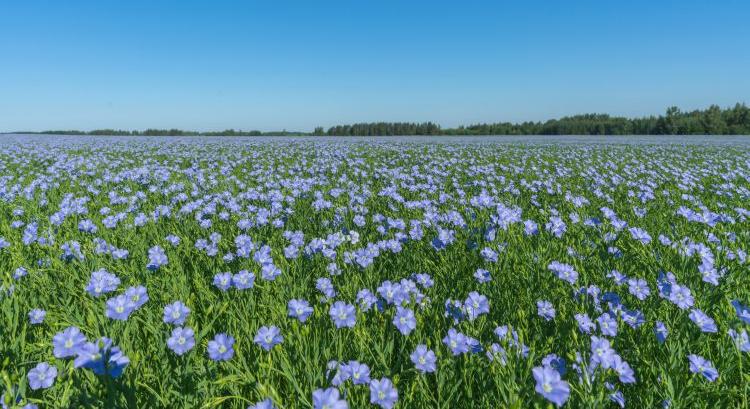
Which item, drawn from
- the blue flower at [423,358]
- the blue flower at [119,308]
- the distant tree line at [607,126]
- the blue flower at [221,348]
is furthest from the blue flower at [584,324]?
the distant tree line at [607,126]

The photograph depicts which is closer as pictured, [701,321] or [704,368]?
[704,368]

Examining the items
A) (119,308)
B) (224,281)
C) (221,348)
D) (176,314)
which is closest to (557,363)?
(221,348)

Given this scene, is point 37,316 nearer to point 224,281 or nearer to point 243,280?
point 224,281

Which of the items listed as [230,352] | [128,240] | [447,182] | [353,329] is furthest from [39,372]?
[447,182]

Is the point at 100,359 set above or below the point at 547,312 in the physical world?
above

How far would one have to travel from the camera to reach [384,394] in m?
1.38

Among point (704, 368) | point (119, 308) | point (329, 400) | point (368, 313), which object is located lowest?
point (368, 313)

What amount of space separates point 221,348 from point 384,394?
0.72 meters

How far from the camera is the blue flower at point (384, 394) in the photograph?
134cm

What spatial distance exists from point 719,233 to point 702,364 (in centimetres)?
273

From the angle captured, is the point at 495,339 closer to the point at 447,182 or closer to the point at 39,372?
the point at 39,372

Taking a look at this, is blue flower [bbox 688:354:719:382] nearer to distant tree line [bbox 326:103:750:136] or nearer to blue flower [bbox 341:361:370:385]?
blue flower [bbox 341:361:370:385]

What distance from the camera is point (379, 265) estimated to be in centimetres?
321

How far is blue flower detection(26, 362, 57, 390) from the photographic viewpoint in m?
1.42
